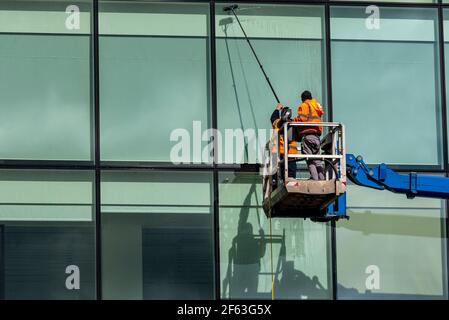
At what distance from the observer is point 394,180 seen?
21.7 meters

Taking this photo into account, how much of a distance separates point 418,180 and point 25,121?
5.56 metres

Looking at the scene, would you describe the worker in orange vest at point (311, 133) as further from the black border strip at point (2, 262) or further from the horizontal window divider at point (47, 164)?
→ the black border strip at point (2, 262)

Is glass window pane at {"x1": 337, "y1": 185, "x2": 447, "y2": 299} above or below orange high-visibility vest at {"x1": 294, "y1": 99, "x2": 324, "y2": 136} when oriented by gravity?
below

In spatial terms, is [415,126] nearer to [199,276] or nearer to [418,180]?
[418,180]

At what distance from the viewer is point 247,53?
23.0 m

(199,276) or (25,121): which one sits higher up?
(25,121)

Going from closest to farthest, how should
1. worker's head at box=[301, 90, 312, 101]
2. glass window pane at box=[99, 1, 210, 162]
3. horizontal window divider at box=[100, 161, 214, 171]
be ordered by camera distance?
worker's head at box=[301, 90, 312, 101] < horizontal window divider at box=[100, 161, 214, 171] < glass window pane at box=[99, 1, 210, 162]

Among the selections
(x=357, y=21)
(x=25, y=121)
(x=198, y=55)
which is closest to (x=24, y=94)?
(x=25, y=121)

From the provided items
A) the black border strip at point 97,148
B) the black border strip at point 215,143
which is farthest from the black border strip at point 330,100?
the black border strip at point 97,148

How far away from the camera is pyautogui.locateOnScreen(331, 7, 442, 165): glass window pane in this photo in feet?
75.3

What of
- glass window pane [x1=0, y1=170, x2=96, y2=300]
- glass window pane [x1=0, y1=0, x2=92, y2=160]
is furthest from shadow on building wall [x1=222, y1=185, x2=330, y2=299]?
glass window pane [x1=0, y1=0, x2=92, y2=160]

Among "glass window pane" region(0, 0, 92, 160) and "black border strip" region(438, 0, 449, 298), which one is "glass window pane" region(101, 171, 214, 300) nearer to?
"glass window pane" region(0, 0, 92, 160)

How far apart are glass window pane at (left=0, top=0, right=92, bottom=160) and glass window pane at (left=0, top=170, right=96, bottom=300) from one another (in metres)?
0.40
